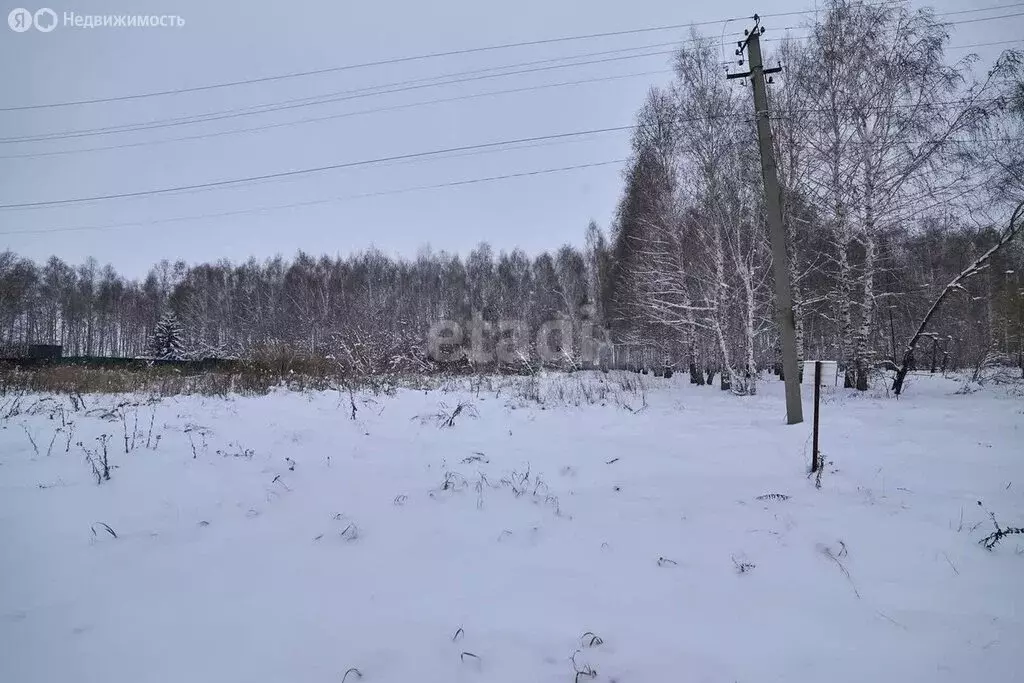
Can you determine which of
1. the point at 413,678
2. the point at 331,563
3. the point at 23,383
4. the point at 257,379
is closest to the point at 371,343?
the point at 257,379

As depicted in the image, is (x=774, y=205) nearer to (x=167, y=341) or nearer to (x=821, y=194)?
(x=821, y=194)

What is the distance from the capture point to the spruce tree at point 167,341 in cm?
3294

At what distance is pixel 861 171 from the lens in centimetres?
1094

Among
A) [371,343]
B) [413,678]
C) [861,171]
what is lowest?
[413,678]

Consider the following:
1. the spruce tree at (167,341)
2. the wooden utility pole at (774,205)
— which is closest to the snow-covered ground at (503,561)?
the wooden utility pole at (774,205)

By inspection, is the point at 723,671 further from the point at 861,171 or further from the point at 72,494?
the point at 861,171

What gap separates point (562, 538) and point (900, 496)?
2.62 metres

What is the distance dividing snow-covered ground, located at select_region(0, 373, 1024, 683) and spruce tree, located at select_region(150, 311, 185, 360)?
3376 centimetres

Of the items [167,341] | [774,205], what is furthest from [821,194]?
[167,341]

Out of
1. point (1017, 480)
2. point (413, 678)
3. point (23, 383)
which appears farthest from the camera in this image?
point (23, 383)

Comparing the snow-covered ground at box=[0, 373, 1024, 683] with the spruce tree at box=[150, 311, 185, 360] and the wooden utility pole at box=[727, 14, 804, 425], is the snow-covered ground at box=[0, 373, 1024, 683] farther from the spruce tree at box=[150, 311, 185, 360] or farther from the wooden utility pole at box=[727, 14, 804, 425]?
the spruce tree at box=[150, 311, 185, 360]

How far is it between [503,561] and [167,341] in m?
39.4

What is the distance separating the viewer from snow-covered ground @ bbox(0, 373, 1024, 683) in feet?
6.15

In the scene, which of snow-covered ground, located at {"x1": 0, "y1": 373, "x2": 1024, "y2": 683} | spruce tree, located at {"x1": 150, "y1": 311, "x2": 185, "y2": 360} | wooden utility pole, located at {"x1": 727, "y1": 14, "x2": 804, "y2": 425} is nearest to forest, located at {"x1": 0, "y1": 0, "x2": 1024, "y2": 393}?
wooden utility pole, located at {"x1": 727, "y1": 14, "x2": 804, "y2": 425}
